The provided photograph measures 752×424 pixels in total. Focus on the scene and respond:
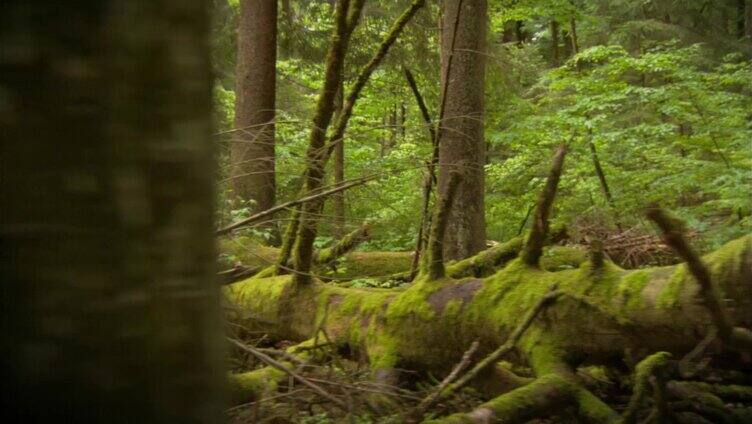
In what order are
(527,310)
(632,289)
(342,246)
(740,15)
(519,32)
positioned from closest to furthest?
(632,289) < (527,310) < (342,246) < (740,15) < (519,32)

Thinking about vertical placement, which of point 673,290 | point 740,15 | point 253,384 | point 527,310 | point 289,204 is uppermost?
point 740,15

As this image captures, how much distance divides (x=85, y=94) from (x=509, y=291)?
4051 mm

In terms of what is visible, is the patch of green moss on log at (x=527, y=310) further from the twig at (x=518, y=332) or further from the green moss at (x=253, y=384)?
the green moss at (x=253, y=384)

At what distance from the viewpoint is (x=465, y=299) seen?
5090 millimetres

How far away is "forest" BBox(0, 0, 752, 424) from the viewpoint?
1195 mm

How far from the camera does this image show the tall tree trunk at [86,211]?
1186 millimetres

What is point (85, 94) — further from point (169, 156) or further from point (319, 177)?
point (319, 177)

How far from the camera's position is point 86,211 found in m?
1.21

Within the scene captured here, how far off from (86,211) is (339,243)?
18.8 ft

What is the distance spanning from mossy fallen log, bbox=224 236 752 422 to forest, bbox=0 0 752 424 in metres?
0.02

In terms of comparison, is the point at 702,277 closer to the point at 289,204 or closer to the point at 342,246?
the point at 289,204

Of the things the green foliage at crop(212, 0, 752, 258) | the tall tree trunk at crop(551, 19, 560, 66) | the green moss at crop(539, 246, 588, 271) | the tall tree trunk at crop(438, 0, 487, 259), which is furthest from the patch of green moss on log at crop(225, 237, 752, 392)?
the tall tree trunk at crop(551, 19, 560, 66)

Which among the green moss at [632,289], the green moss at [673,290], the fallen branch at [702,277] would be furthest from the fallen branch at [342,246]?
the fallen branch at [702,277]

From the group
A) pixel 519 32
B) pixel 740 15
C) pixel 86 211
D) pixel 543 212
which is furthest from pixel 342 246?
pixel 740 15
